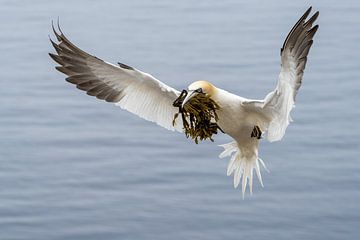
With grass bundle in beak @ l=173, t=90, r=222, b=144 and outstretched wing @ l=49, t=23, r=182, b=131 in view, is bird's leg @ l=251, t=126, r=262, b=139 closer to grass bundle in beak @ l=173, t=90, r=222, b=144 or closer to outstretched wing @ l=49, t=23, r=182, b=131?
grass bundle in beak @ l=173, t=90, r=222, b=144

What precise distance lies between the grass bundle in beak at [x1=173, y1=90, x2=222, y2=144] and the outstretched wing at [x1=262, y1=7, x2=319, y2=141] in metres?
0.30

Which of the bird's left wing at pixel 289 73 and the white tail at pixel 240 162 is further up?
the bird's left wing at pixel 289 73

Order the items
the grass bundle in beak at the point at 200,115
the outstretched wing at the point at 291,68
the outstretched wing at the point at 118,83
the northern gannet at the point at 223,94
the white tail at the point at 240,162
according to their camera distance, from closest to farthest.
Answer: the outstretched wing at the point at 291,68
the northern gannet at the point at 223,94
the grass bundle in beak at the point at 200,115
the outstretched wing at the point at 118,83
the white tail at the point at 240,162

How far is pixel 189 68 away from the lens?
13688mm

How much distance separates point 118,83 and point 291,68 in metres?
1.30

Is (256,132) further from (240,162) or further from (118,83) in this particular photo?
(118,83)

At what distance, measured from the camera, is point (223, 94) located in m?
8.87

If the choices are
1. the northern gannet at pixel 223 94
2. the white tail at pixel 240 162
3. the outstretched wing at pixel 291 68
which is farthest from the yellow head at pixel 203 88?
the white tail at pixel 240 162

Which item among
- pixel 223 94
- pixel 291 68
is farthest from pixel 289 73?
pixel 223 94

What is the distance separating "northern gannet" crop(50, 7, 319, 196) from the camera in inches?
338

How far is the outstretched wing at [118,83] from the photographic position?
926cm

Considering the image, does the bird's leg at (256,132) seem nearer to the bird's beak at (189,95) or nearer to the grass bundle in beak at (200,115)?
the grass bundle in beak at (200,115)

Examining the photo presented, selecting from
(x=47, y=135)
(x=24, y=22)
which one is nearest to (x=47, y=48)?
(x=24, y=22)

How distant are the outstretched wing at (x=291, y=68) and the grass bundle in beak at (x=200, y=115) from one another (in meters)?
0.30
